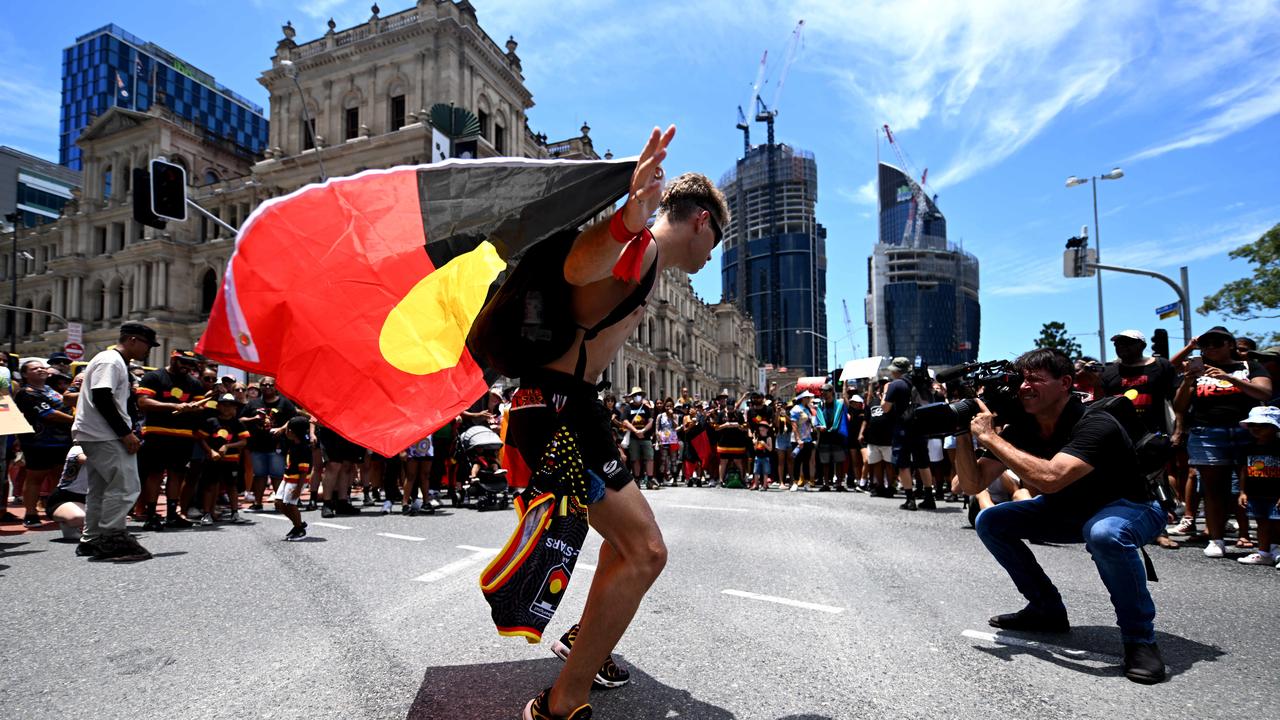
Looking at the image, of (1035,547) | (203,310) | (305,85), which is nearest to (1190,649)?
(1035,547)

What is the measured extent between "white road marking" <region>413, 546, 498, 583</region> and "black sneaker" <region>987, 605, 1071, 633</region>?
3.70 metres

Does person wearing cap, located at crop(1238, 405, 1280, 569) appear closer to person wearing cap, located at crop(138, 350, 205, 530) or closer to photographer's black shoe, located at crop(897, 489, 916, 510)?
photographer's black shoe, located at crop(897, 489, 916, 510)

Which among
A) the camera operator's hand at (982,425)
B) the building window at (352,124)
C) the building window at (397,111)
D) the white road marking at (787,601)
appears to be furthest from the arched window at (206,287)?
the camera operator's hand at (982,425)

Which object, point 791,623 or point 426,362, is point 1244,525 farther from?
point 426,362

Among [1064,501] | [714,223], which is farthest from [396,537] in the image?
[1064,501]

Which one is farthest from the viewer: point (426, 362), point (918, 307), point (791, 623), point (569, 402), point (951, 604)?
point (918, 307)

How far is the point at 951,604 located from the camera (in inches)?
167

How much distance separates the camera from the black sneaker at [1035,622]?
3.63 metres

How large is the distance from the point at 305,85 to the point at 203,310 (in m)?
21.2

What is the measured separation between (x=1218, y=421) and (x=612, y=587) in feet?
21.7

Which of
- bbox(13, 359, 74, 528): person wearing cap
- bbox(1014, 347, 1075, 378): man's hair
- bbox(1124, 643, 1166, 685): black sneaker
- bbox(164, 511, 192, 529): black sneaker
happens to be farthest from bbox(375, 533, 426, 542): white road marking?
bbox(1124, 643, 1166, 685): black sneaker

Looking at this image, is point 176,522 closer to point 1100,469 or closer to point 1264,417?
point 1100,469

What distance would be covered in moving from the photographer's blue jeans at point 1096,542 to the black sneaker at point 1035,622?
1.3 inches

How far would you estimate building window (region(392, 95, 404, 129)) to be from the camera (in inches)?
1940
